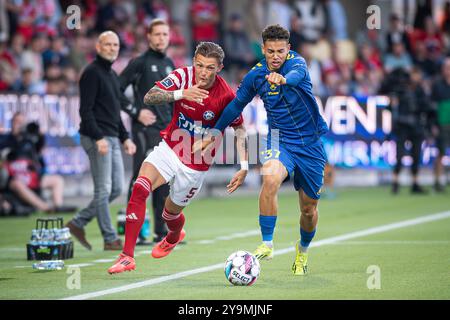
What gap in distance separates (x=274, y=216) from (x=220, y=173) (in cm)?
1187

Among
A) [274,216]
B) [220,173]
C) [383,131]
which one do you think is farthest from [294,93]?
[383,131]

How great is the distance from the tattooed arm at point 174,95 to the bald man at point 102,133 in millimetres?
2097

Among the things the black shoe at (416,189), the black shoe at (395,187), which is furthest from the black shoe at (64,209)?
the black shoe at (416,189)

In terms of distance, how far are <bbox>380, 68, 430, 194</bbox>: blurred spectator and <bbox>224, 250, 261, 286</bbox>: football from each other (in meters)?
12.6

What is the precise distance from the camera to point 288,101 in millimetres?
10359

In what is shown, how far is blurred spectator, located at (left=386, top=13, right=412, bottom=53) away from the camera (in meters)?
27.6

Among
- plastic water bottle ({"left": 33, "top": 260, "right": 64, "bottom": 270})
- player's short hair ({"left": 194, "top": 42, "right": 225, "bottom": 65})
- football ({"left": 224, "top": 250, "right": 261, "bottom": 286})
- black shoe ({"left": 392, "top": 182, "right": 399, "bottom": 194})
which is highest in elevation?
player's short hair ({"left": 194, "top": 42, "right": 225, "bottom": 65})

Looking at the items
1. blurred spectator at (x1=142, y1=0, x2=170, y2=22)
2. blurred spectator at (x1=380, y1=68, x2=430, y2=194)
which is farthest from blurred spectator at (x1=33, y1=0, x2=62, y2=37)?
blurred spectator at (x1=380, y1=68, x2=430, y2=194)

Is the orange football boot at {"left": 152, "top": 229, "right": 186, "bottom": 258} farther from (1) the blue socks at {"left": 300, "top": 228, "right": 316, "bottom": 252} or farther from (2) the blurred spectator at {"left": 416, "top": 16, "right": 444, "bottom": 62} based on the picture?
(2) the blurred spectator at {"left": 416, "top": 16, "right": 444, "bottom": 62}

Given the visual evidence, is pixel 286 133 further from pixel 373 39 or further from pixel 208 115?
pixel 373 39

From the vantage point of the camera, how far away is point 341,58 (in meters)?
27.8

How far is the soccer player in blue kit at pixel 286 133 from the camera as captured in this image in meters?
Answer: 10.2

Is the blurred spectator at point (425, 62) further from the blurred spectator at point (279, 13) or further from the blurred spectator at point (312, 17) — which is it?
the blurred spectator at point (279, 13)

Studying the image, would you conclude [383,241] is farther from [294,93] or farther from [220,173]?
[220,173]
